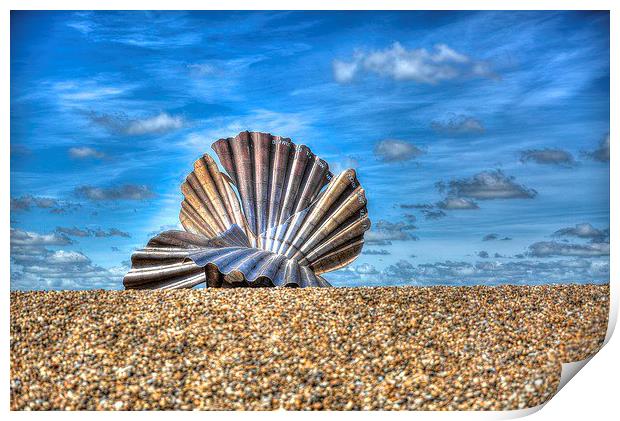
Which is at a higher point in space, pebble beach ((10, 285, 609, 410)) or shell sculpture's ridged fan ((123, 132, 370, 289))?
shell sculpture's ridged fan ((123, 132, 370, 289))

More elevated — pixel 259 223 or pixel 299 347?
pixel 259 223

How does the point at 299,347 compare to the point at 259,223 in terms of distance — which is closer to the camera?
the point at 299,347

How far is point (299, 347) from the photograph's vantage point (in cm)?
536

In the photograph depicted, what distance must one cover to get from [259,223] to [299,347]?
3.73 m

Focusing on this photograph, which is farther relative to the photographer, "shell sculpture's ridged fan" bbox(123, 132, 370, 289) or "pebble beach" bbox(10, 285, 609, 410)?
"shell sculpture's ridged fan" bbox(123, 132, 370, 289)

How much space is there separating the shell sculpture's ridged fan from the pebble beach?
3.85ft

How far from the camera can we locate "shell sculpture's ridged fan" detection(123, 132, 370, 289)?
759 cm

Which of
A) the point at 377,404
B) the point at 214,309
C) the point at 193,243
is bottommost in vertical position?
the point at 377,404

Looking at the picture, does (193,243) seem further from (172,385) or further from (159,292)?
(172,385)

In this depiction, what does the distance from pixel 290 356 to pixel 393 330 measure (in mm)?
895

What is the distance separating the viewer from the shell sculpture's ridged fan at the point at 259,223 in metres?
7.59

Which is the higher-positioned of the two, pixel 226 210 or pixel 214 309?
pixel 226 210

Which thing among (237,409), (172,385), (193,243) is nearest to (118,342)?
(172,385)

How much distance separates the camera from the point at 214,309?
5977 mm
